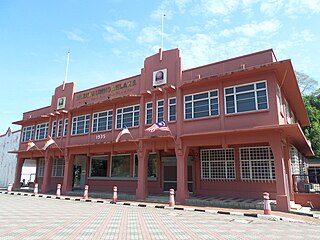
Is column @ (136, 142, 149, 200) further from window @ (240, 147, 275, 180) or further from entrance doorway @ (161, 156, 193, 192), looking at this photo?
window @ (240, 147, 275, 180)

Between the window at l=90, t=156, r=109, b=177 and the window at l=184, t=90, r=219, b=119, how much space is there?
966 centimetres

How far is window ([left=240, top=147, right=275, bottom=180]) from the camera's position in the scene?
14.9m

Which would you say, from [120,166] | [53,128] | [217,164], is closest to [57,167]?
[53,128]

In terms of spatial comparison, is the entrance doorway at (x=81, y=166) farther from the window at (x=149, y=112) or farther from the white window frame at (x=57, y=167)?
the window at (x=149, y=112)

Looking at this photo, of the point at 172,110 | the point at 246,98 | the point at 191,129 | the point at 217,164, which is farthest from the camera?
the point at 172,110

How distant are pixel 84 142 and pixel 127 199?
673 cm

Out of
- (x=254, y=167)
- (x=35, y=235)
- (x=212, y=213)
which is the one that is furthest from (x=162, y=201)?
(x=35, y=235)

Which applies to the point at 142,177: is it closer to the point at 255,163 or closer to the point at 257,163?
the point at 255,163

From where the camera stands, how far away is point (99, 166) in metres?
22.7

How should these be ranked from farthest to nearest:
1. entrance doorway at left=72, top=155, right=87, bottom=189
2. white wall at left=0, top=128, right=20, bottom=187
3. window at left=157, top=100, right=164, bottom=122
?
white wall at left=0, top=128, right=20, bottom=187 < entrance doorway at left=72, top=155, right=87, bottom=189 < window at left=157, top=100, right=164, bottom=122

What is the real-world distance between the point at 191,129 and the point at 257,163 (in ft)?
14.4

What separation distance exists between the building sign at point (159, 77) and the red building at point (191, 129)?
0.07 meters

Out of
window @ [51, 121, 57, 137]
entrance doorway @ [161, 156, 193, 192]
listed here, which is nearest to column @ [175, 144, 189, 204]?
entrance doorway @ [161, 156, 193, 192]

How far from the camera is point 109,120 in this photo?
20.4m
